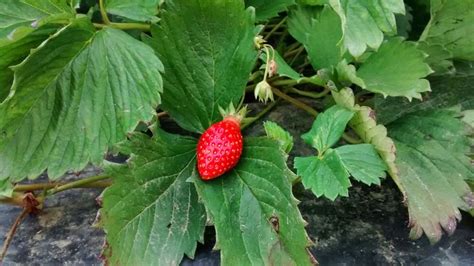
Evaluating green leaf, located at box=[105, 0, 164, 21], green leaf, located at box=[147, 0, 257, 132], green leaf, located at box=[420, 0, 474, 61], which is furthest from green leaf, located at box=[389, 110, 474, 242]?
green leaf, located at box=[105, 0, 164, 21]

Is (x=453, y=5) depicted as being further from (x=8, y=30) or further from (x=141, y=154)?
(x=8, y=30)

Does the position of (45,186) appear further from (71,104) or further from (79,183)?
(71,104)

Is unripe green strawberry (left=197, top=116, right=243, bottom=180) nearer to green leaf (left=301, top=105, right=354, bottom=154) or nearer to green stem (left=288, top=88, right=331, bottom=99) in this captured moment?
green leaf (left=301, top=105, right=354, bottom=154)

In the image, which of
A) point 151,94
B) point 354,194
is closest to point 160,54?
point 151,94

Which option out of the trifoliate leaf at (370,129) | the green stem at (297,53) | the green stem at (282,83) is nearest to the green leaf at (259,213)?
the trifoliate leaf at (370,129)

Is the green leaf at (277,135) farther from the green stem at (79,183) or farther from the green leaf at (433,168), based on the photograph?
the green stem at (79,183)

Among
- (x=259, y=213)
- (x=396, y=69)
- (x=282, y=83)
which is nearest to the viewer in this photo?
(x=259, y=213)

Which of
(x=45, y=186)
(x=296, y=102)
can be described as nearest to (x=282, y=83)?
(x=296, y=102)
